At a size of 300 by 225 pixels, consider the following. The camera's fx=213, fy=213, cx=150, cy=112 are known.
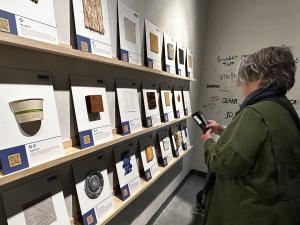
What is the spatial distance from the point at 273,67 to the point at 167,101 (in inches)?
39.9

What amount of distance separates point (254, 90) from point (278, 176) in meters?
0.46

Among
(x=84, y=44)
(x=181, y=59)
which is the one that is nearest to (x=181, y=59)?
(x=181, y=59)

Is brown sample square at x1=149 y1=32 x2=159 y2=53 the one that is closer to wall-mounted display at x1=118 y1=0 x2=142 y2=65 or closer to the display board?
wall-mounted display at x1=118 y1=0 x2=142 y2=65

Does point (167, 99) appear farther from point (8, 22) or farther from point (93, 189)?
point (8, 22)

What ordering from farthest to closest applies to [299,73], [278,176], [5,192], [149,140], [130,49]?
[299,73] < [149,140] < [130,49] < [278,176] < [5,192]

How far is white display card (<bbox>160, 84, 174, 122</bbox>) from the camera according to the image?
1899 mm

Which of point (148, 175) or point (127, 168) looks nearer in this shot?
point (127, 168)

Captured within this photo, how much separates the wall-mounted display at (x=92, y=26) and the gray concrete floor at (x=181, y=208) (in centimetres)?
187

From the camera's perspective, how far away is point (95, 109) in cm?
107

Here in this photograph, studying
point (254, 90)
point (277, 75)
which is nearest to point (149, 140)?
point (254, 90)

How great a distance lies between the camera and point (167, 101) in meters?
1.99

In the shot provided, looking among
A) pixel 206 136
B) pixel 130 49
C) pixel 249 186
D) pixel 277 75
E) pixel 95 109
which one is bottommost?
pixel 249 186

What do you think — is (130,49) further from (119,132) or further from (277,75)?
(277,75)

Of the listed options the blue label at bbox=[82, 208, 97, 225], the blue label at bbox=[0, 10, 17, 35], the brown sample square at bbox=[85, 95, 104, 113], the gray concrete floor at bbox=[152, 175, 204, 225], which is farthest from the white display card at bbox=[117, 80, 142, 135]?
the gray concrete floor at bbox=[152, 175, 204, 225]
